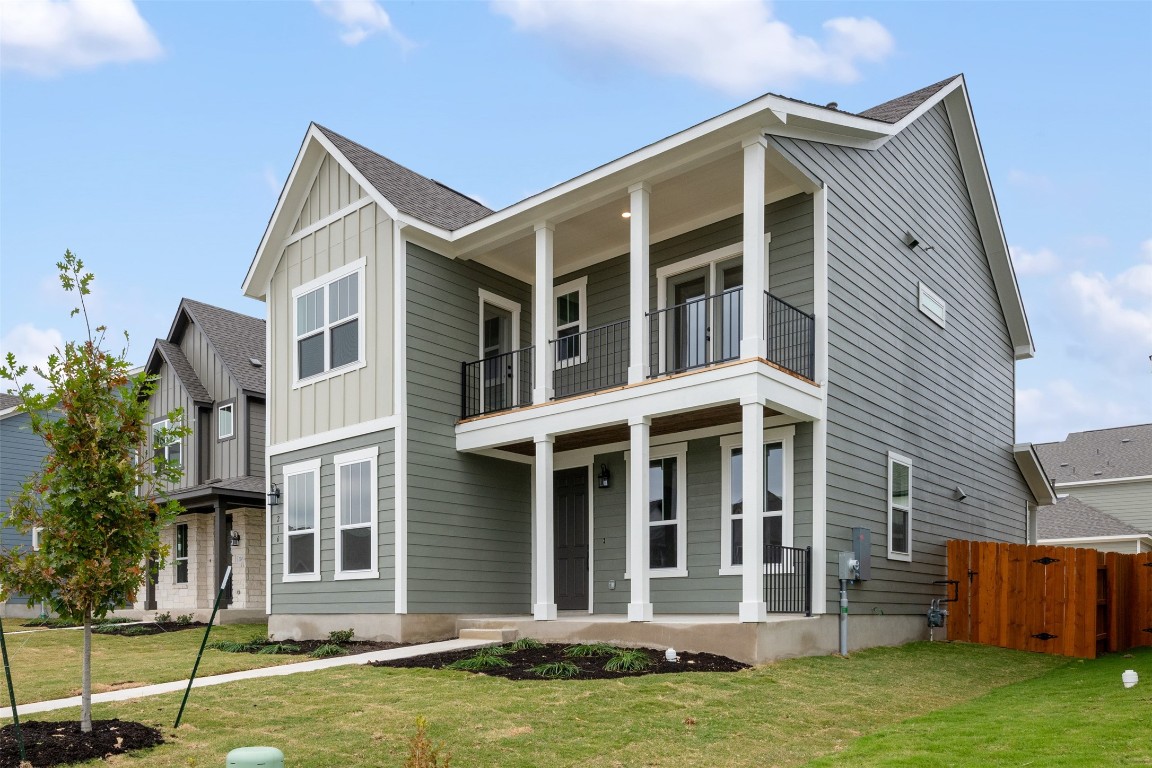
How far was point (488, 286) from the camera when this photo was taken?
15.7 m

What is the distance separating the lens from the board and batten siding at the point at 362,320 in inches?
576

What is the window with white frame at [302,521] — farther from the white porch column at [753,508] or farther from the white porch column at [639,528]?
the white porch column at [753,508]

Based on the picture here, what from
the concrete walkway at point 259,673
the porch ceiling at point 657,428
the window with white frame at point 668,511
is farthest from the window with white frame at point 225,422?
the window with white frame at point 668,511

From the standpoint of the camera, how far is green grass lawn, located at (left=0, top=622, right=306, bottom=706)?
10625mm

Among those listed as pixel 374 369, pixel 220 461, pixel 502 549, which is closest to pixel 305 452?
pixel 374 369

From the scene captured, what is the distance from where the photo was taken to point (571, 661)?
419 inches

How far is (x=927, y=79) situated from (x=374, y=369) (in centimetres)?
1080

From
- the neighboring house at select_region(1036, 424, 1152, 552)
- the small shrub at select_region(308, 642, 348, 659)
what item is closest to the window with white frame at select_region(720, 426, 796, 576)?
the small shrub at select_region(308, 642, 348, 659)

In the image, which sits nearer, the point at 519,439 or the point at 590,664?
the point at 590,664

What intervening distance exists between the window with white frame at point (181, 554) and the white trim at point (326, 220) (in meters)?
9.15

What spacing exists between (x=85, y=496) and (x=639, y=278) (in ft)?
22.6

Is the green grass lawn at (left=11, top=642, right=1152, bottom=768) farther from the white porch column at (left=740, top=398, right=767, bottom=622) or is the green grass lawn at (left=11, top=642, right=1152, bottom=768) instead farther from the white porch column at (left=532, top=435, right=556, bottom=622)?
the white porch column at (left=532, top=435, right=556, bottom=622)

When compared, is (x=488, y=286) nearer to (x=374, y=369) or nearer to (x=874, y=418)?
(x=374, y=369)

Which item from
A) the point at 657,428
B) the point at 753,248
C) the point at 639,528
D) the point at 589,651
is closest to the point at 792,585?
the point at 639,528
